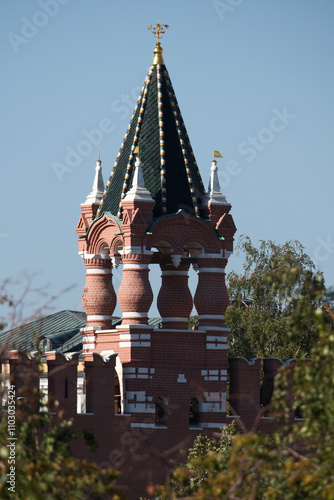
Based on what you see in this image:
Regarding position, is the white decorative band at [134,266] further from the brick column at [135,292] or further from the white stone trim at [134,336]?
the white stone trim at [134,336]

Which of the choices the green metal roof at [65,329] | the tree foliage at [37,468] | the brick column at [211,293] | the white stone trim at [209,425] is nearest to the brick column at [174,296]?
the brick column at [211,293]

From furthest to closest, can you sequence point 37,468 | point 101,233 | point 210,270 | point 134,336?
point 101,233, point 210,270, point 134,336, point 37,468

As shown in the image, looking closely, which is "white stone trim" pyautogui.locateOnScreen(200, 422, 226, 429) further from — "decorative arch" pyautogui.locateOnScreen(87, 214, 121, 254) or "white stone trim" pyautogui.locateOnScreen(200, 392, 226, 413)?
"decorative arch" pyautogui.locateOnScreen(87, 214, 121, 254)

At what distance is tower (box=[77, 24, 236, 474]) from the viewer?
1180 inches

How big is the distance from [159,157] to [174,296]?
12.6 feet

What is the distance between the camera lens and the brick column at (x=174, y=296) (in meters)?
32.7

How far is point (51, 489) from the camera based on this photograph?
1644cm

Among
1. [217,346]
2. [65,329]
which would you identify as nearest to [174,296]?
[217,346]

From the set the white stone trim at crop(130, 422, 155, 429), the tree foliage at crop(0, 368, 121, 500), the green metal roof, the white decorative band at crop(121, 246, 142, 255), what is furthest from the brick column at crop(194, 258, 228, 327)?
the green metal roof

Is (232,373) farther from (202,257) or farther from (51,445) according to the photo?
(51,445)

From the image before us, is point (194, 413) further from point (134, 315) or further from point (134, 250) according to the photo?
point (134, 250)

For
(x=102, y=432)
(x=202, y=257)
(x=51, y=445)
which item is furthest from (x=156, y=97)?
(x=51, y=445)

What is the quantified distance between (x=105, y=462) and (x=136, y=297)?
4.05 meters

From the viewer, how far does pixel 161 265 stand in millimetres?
32750
